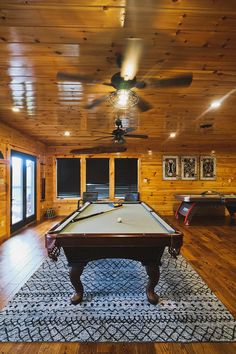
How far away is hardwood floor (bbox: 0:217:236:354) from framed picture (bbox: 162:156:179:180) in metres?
1.84

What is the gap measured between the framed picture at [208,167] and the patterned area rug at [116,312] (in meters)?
5.33

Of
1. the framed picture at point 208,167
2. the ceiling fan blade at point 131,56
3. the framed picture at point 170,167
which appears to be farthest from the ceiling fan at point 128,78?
the framed picture at point 208,167

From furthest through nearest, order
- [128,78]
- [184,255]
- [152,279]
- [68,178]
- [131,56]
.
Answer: [68,178] → [184,255] → [152,279] → [128,78] → [131,56]

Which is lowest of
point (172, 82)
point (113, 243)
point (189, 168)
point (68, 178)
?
point (113, 243)

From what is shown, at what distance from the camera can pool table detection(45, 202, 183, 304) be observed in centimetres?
206

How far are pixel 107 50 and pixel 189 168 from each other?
629 cm

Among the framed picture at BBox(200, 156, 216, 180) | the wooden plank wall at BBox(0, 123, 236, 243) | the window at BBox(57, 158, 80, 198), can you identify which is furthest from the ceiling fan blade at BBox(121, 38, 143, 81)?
the framed picture at BBox(200, 156, 216, 180)

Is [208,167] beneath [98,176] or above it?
above

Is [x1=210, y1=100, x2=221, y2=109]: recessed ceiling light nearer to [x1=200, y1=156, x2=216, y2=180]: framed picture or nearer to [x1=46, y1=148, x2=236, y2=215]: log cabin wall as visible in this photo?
[x1=46, y1=148, x2=236, y2=215]: log cabin wall

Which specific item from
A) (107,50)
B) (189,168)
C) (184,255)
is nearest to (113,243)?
(107,50)

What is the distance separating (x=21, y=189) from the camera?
19.3 feet

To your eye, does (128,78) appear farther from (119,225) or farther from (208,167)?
(208,167)

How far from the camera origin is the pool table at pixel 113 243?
6.77ft

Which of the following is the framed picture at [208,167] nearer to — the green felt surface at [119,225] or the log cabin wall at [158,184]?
the log cabin wall at [158,184]
